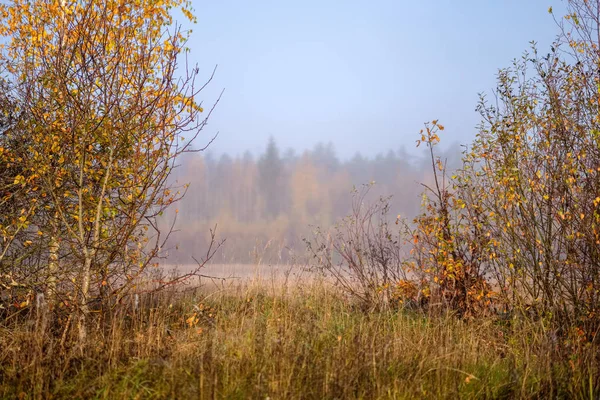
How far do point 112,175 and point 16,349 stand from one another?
2712 mm

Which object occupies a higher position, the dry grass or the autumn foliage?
the autumn foliage

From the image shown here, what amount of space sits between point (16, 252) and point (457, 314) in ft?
20.3

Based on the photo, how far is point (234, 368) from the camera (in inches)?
169

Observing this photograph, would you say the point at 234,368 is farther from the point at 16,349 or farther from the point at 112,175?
the point at 112,175

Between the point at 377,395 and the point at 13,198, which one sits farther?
the point at 13,198

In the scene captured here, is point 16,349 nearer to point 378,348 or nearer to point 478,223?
point 378,348

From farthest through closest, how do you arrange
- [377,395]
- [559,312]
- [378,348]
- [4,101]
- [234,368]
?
[4,101]
[559,312]
[378,348]
[234,368]
[377,395]

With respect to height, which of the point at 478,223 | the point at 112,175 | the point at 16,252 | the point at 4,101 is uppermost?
the point at 4,101

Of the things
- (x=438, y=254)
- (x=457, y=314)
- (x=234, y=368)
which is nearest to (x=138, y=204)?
(x=234, y=368)

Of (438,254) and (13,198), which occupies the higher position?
(13,198)

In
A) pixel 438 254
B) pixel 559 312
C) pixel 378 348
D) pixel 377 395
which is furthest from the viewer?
pixel 438 254

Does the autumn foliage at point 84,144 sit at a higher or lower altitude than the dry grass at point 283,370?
higher

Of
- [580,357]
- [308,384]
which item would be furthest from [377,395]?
[580,357]

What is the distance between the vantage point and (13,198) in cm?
782
